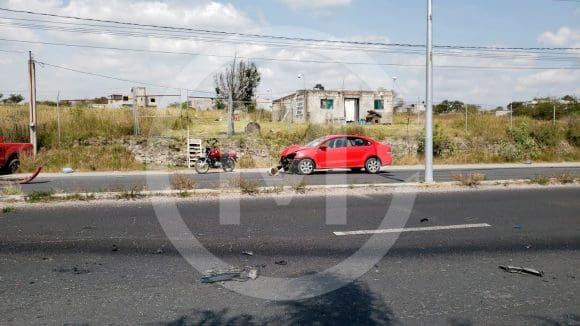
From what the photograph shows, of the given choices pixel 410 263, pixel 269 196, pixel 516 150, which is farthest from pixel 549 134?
pixel 410 263

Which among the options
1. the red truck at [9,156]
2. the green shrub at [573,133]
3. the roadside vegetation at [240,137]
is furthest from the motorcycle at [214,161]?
the green shrub at [573,133]

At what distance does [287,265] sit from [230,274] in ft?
2.54

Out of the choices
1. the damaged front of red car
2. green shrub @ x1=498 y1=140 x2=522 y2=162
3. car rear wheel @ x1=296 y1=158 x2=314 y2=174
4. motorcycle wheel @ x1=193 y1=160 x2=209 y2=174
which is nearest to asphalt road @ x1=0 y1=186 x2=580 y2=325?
car rear wheel @ x1=296 y1=158 x2=314 y2=174

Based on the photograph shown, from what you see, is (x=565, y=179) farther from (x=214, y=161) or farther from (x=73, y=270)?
(x=73, y=270)

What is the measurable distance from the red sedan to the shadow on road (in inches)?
528

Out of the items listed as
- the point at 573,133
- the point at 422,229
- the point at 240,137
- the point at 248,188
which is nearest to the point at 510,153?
the point at 573,133

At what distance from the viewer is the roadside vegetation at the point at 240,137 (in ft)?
75.7

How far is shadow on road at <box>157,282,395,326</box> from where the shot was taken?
14.2ft

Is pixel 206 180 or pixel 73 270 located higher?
pixel 206 180

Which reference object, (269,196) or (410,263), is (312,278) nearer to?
(410,263)

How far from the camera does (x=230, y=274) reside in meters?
5.75

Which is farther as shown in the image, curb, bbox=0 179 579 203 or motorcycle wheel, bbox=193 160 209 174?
motorcycle wheel, bbox=193 160 209 174

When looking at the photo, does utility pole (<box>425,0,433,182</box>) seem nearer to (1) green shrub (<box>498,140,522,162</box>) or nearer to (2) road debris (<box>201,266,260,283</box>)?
(2) road debris (<box>201,266,260,283</box>)

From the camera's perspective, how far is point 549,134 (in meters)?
28.8
